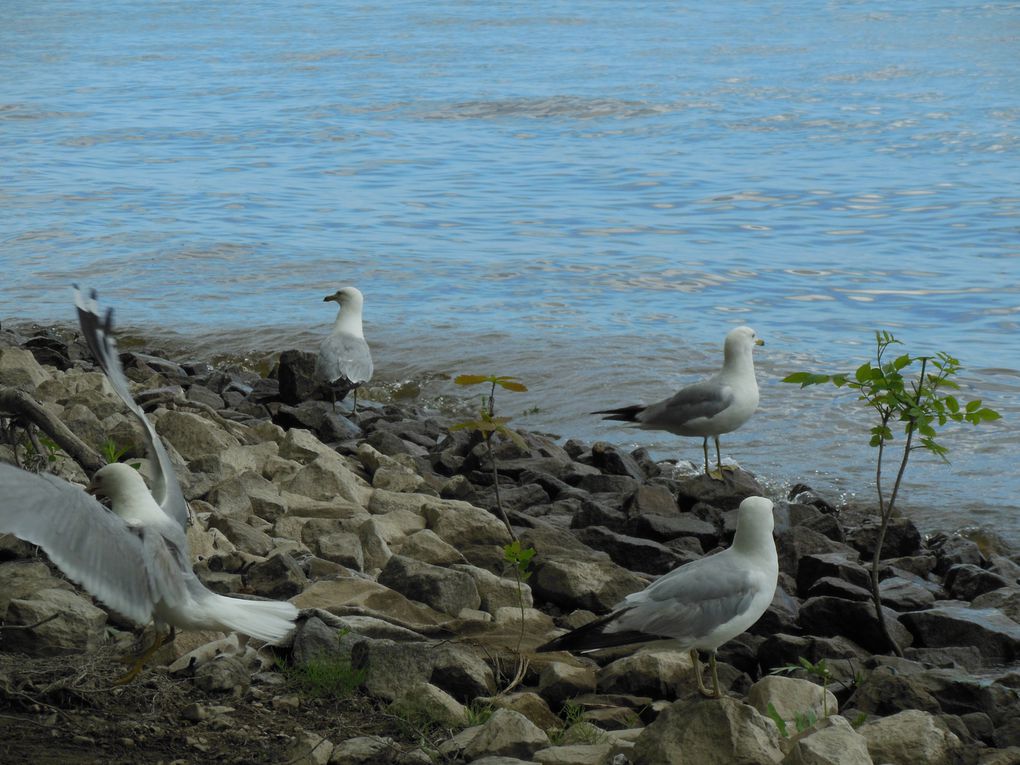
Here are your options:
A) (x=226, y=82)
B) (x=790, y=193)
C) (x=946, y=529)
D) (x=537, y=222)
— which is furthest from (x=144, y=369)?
(x=226, y=82)

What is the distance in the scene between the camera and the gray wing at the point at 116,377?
4.43 meters

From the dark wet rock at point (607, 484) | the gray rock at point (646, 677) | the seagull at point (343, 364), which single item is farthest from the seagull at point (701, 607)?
the seagull at point (343, 364)

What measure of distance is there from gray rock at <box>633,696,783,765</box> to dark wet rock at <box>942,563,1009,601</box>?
2706 mm

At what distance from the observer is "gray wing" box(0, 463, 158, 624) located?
11.8 feet

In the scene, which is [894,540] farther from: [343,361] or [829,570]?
[343,361]

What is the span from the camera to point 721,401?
750 cm

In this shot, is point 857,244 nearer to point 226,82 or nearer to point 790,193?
point 790,193

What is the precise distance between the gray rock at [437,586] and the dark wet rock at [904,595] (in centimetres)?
182

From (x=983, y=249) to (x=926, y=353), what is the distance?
4618 millimetres

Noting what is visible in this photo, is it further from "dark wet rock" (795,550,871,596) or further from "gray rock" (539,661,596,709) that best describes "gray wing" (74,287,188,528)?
"dark wet rock" (795,550,871,596)

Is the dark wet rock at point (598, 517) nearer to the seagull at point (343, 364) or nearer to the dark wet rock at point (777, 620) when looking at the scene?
the dark wet rock at point (777, 620)

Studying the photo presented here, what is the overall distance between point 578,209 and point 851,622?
41.4ft

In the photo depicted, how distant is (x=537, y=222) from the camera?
655 inches

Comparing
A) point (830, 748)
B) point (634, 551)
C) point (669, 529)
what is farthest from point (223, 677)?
point (669, 529)
